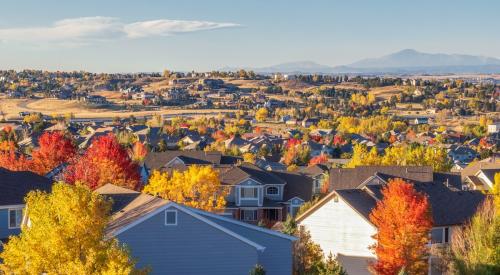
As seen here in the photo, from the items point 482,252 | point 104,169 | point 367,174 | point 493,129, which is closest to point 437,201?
point 482,252

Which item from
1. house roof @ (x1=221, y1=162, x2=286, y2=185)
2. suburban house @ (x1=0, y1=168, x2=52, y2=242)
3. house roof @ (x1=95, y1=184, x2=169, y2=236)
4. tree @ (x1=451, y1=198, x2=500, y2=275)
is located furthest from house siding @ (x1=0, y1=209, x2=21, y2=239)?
house roof @ (x1=221, y1=162, x2=286, y2=185)

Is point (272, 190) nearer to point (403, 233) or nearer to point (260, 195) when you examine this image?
point (260, 195)

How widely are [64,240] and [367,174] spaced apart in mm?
37179

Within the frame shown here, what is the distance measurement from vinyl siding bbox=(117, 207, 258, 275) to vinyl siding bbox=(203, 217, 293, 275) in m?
1.19

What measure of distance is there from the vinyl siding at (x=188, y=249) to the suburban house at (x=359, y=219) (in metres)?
12.0

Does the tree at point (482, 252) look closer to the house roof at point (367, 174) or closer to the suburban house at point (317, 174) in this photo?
the house roof at point (367, 174)

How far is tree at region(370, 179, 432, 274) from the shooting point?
3366 centimetres

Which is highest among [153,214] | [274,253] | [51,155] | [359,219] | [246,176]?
[153,214]

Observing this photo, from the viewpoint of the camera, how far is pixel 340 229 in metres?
38.8

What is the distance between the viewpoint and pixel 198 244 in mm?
26297

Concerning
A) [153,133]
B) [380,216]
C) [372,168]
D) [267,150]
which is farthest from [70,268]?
[153,133]

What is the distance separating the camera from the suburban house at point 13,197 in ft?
105

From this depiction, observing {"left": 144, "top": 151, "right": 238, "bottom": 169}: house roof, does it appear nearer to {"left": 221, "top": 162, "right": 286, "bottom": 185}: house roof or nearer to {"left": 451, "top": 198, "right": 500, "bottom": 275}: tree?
{"left": 221, "top": 162, "right": 286, "bottom": 185}: house roof

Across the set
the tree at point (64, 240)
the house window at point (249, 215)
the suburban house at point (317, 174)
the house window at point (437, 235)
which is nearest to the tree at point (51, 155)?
the house window at point (249, 215)
